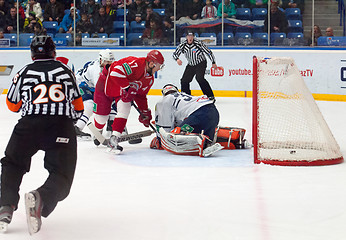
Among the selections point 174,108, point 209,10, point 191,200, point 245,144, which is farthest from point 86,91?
point 209,10

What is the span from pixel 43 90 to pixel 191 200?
1.25 metres

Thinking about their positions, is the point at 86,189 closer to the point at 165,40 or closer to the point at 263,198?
the point at 263,198

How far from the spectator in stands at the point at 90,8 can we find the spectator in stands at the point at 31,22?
37.8 inches

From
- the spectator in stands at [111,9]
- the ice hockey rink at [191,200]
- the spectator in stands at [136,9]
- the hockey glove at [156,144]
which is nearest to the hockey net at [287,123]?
the ice hockey rink at [191,200]

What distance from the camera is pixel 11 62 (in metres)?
12.0

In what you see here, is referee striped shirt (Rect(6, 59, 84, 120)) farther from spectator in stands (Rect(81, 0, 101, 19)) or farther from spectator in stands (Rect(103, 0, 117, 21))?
spectator in stands (Rect(81, 0, 101, 19))

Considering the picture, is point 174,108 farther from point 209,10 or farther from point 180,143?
point 209,10

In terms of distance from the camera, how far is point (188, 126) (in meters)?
5.56

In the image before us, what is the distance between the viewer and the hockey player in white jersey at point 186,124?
5.46 m

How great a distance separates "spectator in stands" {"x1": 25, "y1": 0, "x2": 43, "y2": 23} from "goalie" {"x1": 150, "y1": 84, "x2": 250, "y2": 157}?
6.95m

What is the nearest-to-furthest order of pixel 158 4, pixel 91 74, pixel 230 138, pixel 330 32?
pixel 230 138 < pixel 91 74 < pixel 330 32 < pixel 158 4

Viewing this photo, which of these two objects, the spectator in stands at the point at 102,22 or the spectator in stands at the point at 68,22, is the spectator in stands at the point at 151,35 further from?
the spectator in stands at the point at 68,22

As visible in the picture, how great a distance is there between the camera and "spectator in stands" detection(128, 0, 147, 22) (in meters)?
11.7

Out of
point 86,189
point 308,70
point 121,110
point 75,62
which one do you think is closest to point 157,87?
point 75,62
